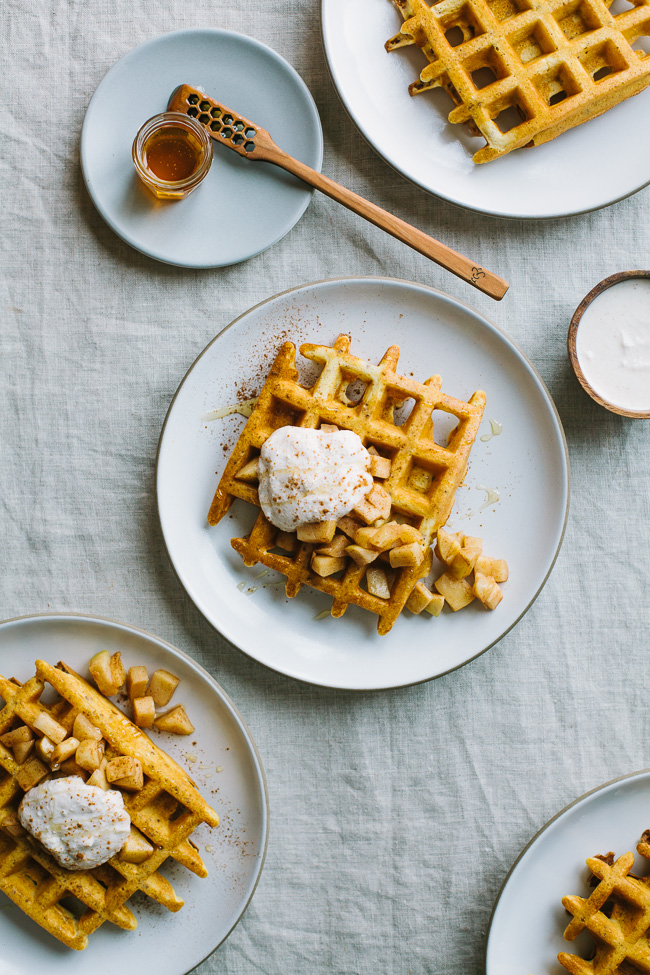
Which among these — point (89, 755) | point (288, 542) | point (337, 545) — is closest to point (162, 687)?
point (89, 755)

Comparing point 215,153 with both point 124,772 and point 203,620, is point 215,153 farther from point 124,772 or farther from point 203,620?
point 124,772

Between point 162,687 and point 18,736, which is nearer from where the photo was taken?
point 18,736

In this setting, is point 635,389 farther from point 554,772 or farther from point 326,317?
point 554,772

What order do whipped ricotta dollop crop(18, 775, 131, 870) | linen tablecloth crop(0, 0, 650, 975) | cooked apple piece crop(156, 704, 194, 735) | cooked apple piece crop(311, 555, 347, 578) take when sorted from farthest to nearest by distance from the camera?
linen tablecloth crop(0, 0, 650, 975) < cooked apple piece crop(156, 704, 194, 735) < cooked apple piece crop(311, 555, 347, 578) < whipped ricotta dollop crop(18, 775, 131, 870)

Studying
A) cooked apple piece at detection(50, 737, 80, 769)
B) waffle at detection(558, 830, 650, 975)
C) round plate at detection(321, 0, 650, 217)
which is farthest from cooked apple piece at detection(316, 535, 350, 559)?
waffle at detection(558, 830, 650, 975)

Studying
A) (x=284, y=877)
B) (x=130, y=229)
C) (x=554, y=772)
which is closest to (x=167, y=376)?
(x=130, y=229)

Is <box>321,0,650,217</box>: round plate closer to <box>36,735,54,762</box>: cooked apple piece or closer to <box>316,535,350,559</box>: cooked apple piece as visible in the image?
<box>316,535,350,559</box>: cooked apple piece

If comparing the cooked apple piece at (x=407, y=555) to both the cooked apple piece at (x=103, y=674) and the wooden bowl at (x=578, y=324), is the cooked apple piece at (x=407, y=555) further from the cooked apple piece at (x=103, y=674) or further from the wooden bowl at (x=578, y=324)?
the cooked apple piece at (x=103, y=674)
